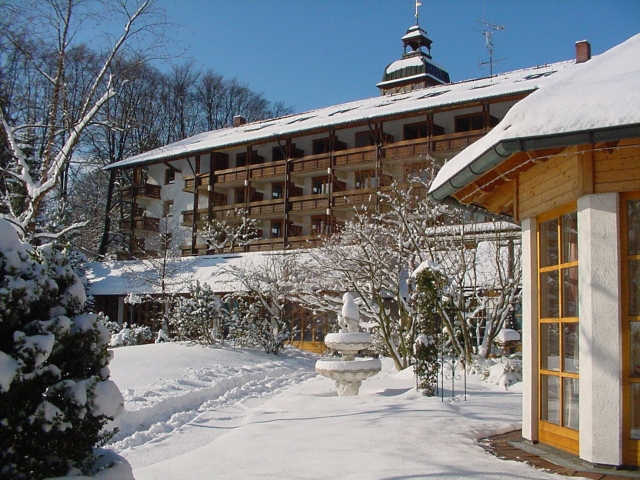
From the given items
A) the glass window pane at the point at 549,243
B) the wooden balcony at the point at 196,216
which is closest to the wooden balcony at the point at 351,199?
the wooden balcony at the point at 196,216

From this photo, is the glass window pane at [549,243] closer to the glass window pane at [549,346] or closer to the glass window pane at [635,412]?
the glass window pane at [549,346]

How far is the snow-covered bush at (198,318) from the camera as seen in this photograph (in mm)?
19422

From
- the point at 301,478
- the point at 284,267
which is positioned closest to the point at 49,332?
the point at 301,478

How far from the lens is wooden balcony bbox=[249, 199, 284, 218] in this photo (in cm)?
3306

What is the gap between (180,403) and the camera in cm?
1225

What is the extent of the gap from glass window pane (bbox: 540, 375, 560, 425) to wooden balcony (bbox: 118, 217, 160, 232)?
3163 centimetres

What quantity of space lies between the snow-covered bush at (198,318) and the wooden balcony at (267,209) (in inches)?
525

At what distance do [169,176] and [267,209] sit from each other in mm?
9754

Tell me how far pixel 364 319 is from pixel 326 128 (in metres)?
10.5

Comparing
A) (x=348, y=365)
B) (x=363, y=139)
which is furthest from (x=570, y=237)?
(x=363, y=139)

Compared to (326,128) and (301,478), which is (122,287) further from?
(301,478)

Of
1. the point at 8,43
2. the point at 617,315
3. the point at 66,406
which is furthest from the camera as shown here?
the point at 8,43

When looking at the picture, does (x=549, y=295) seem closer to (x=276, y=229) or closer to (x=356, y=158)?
(x=356, y=158)

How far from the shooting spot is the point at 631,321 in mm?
5586
